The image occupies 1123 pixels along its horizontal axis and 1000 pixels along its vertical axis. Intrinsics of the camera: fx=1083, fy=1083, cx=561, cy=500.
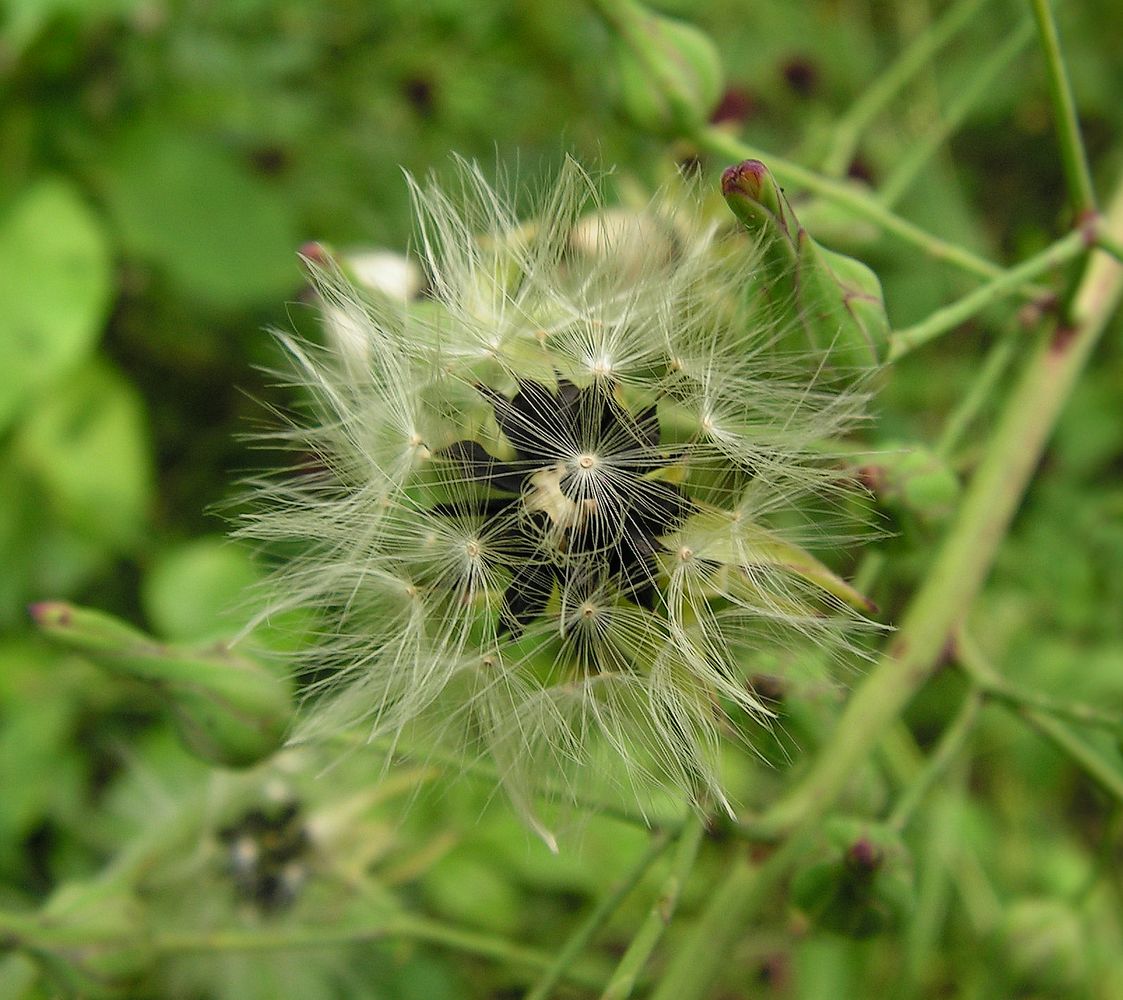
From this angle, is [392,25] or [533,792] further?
[392,25]

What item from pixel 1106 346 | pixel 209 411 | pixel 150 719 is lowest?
pixel 150 719

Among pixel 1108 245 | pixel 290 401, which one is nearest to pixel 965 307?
pixel 1108 245

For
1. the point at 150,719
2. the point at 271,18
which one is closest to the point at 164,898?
the point at 150,719

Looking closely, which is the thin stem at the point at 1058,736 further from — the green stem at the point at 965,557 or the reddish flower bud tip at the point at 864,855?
the reddish flower bud tip at the point at 864,855

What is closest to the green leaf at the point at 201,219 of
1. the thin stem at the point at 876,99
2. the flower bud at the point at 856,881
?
the thin stem at the point at 876,99

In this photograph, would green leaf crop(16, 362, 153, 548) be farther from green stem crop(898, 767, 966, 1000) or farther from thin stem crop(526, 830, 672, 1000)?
green stem crop(898, 767, 966, 1000)

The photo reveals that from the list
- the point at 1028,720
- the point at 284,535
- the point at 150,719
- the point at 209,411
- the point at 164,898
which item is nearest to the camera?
the point at 284,535

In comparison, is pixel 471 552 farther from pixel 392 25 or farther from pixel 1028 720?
pixel 392 25
